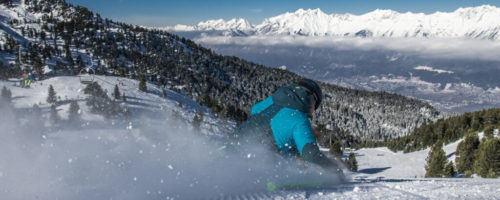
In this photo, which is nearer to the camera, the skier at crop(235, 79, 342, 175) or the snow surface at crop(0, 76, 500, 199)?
the snow surface at crop(0, 76, 500, 199)

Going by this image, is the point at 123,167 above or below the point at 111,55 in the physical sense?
above

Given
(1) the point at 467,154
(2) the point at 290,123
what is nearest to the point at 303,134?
(2) the point at 290,123

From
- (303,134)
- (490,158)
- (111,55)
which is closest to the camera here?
(303,134)

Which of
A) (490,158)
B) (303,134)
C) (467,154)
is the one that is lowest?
(467,154)

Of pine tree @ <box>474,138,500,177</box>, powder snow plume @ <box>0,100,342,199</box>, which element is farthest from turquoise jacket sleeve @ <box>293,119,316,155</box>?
pine tree @ <box>474,138,500,177</box>

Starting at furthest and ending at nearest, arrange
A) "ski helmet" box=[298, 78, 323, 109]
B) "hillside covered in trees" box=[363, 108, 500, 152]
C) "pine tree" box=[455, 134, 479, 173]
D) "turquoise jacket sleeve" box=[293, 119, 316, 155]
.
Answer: "hillside covered in trees" box=[363, 108, 500, 152]
"pine tree" box=[455, 134, 479, 173]
"ski helmet" box=[298, 78, 323, 109]
"turquoise jacket sleeve" box=[293, 119, 316, 155]

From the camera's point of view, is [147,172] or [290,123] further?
[290,123]

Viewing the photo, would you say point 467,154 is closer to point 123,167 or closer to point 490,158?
point 490,158

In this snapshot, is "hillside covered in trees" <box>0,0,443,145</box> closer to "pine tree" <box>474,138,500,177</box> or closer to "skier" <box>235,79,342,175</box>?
"pine tree" <box>474,138,500,177</box>

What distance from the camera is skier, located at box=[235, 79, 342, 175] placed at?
4734mm

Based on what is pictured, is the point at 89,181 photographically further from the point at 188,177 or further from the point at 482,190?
the point at 482,190

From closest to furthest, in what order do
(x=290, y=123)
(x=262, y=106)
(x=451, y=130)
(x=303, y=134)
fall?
(x=303, y=134) < (x=290, y=123) < (x=262, y=106) < (x=451, y=130)

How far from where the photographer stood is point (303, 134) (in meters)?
4.77

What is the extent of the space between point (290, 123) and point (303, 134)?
1.15ft
